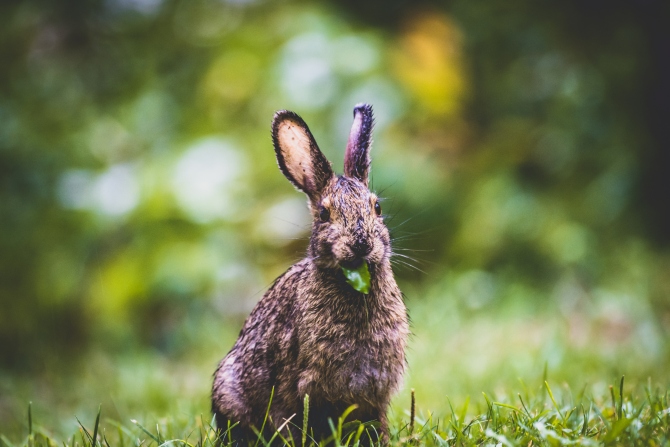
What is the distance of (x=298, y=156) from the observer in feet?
8.75

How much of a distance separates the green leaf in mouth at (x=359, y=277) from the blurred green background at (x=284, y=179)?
2.56m

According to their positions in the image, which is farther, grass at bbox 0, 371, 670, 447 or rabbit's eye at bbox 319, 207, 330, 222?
rabbit's eye at bbox 319, 207, 330, 222

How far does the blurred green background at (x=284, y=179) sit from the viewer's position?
18.7 ft

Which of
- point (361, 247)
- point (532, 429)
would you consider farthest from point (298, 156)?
point (532, 429)

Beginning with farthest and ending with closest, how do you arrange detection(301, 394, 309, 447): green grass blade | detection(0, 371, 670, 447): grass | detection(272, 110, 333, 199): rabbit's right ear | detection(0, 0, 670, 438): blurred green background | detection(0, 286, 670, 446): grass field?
detection(0, 0, 670, 438): blurred green background → detection(272, 110, 333, 199): rabbit's right ear → detection(0, 286, 670, 446): grass field → detection(301, 394, 309, 447): green grass blade → detection(0, 371, 670, 447): grass

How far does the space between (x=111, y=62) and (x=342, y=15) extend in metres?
2.66

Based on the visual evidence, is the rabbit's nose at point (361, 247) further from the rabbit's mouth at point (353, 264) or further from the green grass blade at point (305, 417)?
the green grass blade at point (305, 417)

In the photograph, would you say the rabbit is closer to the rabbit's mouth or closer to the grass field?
the rabbit's mouth

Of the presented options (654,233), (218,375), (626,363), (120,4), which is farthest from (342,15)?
(218,375)

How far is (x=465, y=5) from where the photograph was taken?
7461 millimetres

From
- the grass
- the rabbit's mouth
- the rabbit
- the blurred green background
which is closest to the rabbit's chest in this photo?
the rabbit

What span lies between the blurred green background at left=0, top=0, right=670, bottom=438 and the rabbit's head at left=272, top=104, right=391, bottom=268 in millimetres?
2515

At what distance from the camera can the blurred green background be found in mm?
5703

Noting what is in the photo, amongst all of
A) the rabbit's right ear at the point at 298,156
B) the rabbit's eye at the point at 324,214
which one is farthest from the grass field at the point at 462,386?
the rabbit's right ear at the point at 298,156
